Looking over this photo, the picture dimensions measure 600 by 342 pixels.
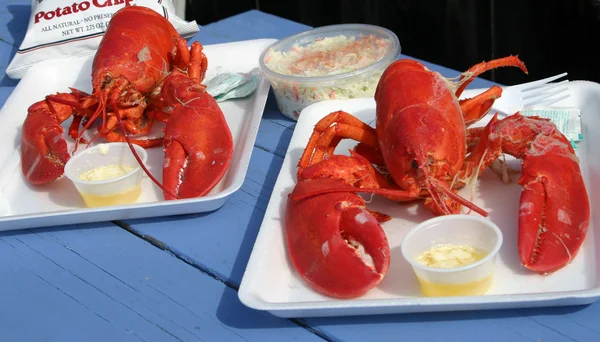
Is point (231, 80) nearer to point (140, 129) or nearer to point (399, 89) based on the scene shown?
point (140, 129)

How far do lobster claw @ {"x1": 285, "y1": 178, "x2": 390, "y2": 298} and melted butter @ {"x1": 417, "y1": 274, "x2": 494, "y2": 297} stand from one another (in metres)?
0.09

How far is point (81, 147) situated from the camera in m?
2.29

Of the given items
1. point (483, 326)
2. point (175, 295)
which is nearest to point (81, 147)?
point (175, 295)

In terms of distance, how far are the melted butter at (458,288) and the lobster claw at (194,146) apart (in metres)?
0.68

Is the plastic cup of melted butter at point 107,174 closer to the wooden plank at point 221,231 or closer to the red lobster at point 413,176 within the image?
the wooden plank at point 221,231

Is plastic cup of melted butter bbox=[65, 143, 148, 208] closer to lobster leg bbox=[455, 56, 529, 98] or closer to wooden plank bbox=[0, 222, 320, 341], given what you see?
wooden plank bbox=[0, 222, 320, 341]

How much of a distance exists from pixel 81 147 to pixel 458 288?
137 centimetres

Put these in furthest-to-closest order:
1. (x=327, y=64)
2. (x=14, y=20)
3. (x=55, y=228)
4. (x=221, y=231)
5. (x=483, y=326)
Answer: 1. (x=14, y=20)
2. (x=327, y=64)
3. (x=55, y=228)
4. (x=221, y=231)
5. (x=483, y=326)

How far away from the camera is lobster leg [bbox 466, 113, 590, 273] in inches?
55.6

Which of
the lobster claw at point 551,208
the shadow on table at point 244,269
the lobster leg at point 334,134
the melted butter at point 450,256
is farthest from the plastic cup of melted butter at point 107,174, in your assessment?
the lobster claw at point 551,208

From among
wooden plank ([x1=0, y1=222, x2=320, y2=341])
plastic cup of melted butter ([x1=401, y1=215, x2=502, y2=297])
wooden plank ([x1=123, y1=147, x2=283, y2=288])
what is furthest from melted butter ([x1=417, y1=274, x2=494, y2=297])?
wooden plank ([x1=123, y1=147, x2=283, y2=288])

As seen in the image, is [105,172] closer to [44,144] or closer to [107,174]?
[107,174]

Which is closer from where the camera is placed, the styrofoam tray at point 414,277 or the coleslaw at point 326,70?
the styrofoam tray at point 414,277

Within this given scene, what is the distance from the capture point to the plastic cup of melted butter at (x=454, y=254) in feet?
4.43
